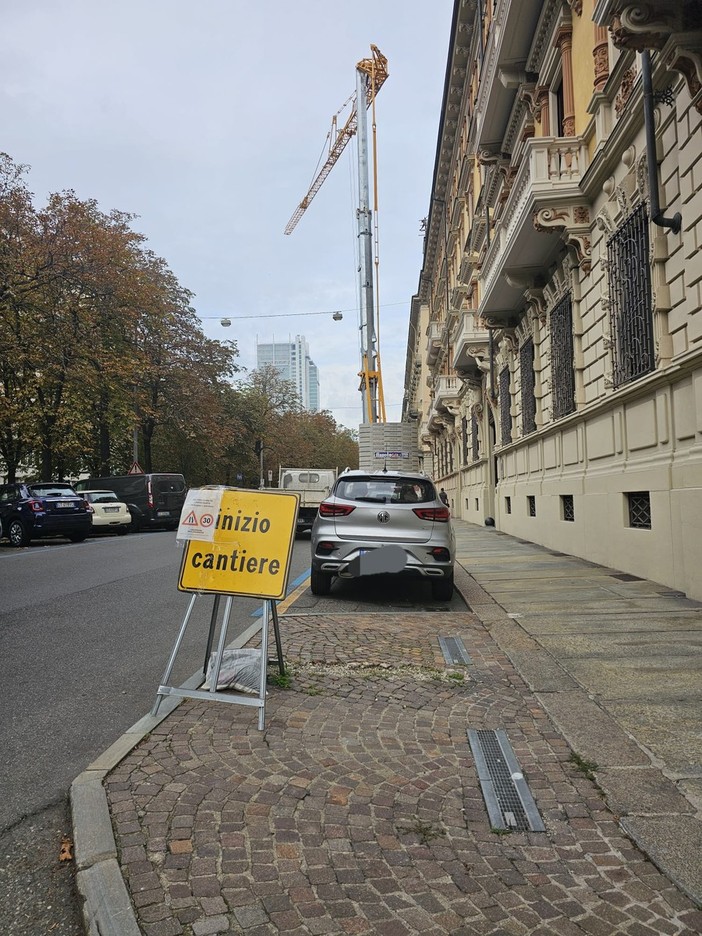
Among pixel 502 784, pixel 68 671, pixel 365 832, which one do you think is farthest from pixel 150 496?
pixel 365 832

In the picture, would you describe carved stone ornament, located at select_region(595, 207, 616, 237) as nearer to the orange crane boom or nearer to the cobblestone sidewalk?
the cobblestone sidewalk

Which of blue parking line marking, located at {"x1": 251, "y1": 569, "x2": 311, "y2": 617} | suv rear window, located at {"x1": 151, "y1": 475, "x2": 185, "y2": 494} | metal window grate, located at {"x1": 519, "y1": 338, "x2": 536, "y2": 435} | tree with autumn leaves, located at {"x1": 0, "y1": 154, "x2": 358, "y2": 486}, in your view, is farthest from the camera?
suv rear window, located at {"x1": 151, "y1": 475, "x2": 185, "y2": 494}

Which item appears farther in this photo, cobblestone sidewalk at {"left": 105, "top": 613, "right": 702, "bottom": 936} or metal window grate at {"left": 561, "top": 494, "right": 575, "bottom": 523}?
metal window grate at {"left": 561, "top": 494, "right": 575, "bottom": 523}

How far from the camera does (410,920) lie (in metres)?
2.23

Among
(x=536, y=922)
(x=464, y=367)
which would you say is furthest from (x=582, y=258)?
(x=464, y=367)

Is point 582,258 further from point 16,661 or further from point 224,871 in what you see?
point 224,871

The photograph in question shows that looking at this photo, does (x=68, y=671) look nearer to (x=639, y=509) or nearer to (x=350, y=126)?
(x=639, y=509)

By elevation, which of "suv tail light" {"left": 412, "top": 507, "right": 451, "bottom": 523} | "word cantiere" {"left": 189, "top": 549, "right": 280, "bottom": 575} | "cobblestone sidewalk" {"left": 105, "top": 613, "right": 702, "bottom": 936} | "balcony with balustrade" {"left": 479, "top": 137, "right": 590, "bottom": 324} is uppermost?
"balcony with balustrade" {"left": 479, "top": 137, "right": 590, "bottom": 324}

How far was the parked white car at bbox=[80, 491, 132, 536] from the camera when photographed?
23.0 m

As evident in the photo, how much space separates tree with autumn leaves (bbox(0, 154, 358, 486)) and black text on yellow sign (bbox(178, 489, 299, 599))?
16642mm

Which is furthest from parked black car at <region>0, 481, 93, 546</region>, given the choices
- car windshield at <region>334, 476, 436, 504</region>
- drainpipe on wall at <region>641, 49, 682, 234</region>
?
drainpipe on wall at <region>641, 49, 682, 234</region>

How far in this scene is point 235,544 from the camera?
14.7ft

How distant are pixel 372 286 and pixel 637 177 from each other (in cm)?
3992

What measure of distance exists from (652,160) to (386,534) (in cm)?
524
